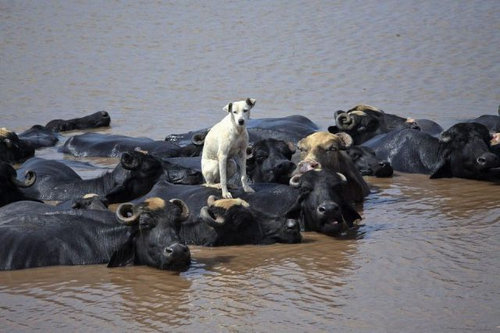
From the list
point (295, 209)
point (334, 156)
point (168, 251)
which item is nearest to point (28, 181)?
point (295, 209)

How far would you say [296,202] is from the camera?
9.91 m

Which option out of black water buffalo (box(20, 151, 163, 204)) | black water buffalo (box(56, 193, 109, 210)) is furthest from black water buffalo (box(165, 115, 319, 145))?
black water buffalo (box(56, 193, 109, 210))

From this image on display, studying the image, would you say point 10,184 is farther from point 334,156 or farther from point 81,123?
point 81,123

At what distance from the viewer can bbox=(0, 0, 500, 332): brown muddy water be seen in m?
7.60

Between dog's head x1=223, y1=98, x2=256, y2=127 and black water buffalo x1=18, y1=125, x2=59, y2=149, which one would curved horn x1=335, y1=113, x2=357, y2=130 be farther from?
black water buffalo x1=18, y1=125, x2=59, y2=149

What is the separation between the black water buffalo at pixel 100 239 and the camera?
869cm

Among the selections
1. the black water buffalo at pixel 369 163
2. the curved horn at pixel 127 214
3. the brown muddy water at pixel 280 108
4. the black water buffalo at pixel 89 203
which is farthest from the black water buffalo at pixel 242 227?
the black water buffalo at pixel 369 163

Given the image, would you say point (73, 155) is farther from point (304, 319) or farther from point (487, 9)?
point (487, 9)

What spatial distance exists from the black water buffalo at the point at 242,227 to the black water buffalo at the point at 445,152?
3.60 meters

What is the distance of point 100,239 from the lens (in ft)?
29.7

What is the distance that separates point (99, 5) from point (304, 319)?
89.1 feet

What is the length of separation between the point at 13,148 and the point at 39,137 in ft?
7.19

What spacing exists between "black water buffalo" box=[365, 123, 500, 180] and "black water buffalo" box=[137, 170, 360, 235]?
2.83m

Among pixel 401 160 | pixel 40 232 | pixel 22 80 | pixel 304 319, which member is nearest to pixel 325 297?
pixel 304 319
